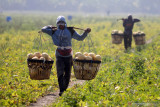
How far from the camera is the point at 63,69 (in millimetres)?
7367

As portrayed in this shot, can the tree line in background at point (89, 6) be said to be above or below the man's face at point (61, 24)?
above

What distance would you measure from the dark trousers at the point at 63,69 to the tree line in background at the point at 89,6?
511ft

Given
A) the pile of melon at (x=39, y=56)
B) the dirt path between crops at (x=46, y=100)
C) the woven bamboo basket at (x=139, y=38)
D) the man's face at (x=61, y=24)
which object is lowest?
the dirt path between crops at (x=46, y=100)

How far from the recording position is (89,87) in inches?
304

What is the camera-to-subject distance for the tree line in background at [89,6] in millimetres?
164625

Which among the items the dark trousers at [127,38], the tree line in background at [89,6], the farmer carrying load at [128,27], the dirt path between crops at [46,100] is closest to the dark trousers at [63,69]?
the dirt path between crops at [46,100]

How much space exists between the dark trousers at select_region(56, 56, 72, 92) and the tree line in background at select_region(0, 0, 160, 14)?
155811 millimetres

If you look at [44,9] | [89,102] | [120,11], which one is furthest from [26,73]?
[120,11]

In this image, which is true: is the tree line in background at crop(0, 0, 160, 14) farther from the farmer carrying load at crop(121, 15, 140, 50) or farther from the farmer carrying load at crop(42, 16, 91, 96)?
the farmer carrying load at crop(42, 16, 91, 96)

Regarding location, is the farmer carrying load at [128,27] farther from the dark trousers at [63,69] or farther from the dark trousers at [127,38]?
the dark trousers at [63,69]

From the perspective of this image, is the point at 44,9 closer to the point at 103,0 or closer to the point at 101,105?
the point at 103,0

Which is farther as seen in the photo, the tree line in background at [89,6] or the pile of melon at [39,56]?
the tree line in background at [89,6]

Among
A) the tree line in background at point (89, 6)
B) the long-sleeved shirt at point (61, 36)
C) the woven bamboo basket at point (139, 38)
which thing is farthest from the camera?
the tree line in background at point (89, 6)

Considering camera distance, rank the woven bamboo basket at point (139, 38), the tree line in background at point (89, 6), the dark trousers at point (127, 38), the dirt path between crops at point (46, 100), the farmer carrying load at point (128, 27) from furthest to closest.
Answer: the tree line in background at point (89, 6)
the woven bamboo basket at point (139, 38)
the dark trousers at point (127, 38)
the farmer carrying load at point (128, 27)
the dirt path between crops at point (46, 100)
